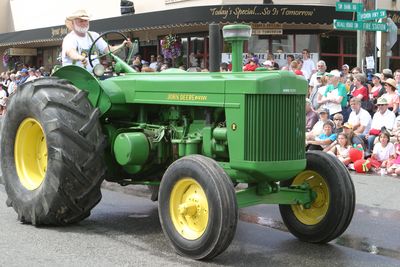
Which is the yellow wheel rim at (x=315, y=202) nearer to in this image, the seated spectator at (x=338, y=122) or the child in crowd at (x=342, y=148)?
the child in crowd at (x=342, y=148)

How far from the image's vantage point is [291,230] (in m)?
6.49

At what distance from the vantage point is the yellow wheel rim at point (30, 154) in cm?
701

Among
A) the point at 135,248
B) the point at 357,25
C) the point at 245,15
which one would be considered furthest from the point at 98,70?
the point at 245,15

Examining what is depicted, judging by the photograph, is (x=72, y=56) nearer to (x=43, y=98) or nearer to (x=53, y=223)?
(x=43, y=98)

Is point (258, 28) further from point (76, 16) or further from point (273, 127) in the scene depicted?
point (273, 127)

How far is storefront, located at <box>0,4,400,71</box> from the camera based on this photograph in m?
18.6

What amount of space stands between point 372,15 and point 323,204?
7720 millimetres

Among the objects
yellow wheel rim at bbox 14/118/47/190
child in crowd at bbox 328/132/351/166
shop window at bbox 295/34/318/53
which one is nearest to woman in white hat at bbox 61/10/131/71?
yellow wheel rim at bbox 14/118/47/190

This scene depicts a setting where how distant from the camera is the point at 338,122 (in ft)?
39.3

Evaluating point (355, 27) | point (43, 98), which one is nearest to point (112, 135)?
point (43, 98)

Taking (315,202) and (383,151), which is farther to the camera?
(383,151)

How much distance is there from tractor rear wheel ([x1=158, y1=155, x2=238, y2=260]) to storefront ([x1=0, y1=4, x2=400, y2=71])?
13.3m

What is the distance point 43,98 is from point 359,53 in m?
9.69

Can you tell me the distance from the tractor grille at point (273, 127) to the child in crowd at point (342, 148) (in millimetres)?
5579
